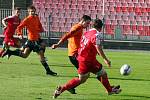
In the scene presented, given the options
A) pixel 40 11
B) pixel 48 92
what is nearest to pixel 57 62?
pixel 48 92

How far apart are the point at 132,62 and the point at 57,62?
3.11 m

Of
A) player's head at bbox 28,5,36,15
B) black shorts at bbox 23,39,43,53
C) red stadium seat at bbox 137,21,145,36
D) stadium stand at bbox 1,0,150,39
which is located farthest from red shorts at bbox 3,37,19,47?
red stadium seat at bbox 137,21,145,36

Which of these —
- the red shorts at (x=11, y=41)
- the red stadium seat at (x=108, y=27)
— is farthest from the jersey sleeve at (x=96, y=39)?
the red stadium seat at (x=108, y=27)

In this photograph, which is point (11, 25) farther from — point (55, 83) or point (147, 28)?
point (147, 28)

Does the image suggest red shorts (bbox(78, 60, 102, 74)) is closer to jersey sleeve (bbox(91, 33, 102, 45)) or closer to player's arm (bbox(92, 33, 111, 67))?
player's arm (bbox(92, 33, 111, 67))

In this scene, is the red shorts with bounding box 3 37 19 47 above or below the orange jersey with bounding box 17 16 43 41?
below

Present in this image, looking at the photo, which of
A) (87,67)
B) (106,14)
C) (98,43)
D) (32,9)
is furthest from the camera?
(106,14)

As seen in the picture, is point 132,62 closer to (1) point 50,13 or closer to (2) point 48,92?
(2) point 48,92

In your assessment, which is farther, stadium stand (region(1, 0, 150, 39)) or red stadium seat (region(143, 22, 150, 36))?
stadium stand (region(1, 0, 150, 39))

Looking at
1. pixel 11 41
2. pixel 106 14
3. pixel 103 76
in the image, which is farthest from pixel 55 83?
pixel 106 14

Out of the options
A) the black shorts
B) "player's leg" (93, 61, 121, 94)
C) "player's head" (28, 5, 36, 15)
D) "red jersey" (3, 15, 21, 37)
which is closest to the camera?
"player's leg" (93, 61, 121, 94)

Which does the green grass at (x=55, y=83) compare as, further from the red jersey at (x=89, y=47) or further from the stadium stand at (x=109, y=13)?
the stadium stand at (x=109, y=13)

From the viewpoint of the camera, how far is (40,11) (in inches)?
1558

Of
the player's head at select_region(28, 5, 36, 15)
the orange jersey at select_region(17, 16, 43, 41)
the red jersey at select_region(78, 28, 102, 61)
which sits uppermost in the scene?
the player's head at select_region(28, 5, 36, 15)
